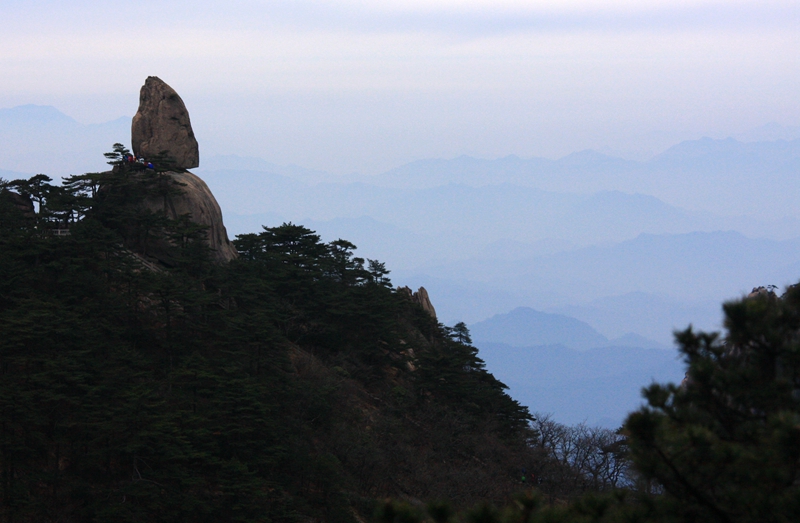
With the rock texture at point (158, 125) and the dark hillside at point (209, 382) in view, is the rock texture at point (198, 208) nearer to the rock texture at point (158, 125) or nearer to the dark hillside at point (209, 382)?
the dark hillside at point (209, 382)

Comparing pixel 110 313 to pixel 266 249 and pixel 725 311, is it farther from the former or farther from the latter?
pixel 725 311

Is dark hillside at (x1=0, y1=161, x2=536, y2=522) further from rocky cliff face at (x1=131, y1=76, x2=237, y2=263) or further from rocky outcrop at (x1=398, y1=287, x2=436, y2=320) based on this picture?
rocky outcrop at (x1=398, y1=287, x2=436, y2=320)

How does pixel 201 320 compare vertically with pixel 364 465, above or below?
above

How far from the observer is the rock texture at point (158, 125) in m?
38.3

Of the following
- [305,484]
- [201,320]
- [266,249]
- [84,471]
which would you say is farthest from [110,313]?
[266,249]

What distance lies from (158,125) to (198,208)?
17.2ft

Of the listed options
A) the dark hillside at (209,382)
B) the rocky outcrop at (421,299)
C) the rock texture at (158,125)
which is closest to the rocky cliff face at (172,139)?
the rock texture at (158,125)

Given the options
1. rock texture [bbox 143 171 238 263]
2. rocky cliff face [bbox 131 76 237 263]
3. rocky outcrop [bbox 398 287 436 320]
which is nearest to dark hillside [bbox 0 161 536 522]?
rock texture [bbox 143 171 238 263]

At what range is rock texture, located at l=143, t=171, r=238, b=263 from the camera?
1421 inches

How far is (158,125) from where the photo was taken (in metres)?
38.3

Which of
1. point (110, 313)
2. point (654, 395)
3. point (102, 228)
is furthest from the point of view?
point (102, 228)

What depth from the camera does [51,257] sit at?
92.9 ft

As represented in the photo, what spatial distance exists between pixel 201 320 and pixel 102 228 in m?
5.74

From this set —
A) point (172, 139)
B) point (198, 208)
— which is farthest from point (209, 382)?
point (172, 139)
